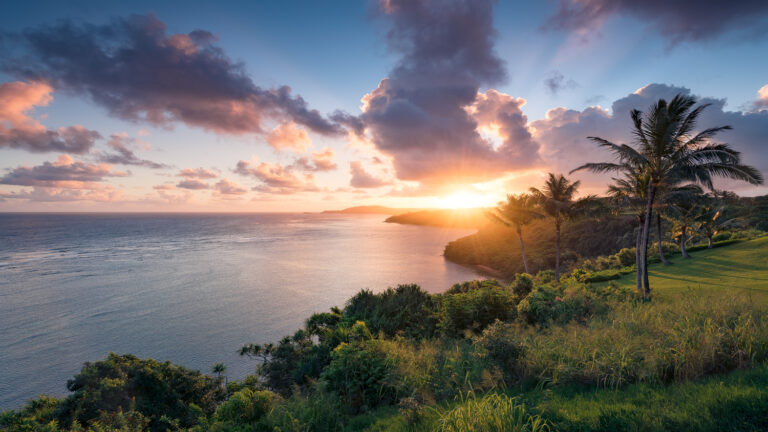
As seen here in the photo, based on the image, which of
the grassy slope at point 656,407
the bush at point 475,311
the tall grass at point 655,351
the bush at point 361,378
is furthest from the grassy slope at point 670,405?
the bush at point 475,311

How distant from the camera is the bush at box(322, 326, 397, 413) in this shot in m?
6.85

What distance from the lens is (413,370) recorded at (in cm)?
675

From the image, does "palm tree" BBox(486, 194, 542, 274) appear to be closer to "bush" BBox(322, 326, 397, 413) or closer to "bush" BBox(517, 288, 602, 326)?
"bush" BBox(517, 288, 602, 326)

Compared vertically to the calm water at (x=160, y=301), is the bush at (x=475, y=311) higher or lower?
higher

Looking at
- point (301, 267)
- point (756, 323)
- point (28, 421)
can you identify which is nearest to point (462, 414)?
point (756, 323)

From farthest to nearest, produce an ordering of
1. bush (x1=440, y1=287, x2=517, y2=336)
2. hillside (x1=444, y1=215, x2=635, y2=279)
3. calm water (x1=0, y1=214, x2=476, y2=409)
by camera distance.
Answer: hillside (x1=444, y1=215, x2=635, y2=279), calm water (x1=0, y1=214, x2=476, y2=409), bush (x1=440, y1=287, x2=517, y2=336)

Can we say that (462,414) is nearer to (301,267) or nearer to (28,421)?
(28,421)

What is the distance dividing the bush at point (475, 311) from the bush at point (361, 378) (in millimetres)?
6563

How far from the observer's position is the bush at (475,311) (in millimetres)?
13435

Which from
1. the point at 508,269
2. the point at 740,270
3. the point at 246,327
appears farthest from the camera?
the point at 508,269

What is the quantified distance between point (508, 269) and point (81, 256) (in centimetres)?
9374

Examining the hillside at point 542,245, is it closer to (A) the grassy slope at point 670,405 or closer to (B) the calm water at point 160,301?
(B) the calm water at point 160,301

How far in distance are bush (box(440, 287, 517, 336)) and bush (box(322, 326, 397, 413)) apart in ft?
21.5

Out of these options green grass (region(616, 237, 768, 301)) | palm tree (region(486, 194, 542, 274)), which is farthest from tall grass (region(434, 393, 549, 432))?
palm tree (region(486, 194, 542, 274))
